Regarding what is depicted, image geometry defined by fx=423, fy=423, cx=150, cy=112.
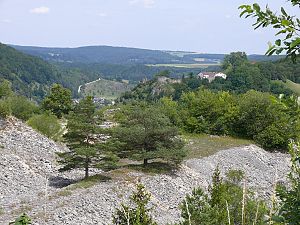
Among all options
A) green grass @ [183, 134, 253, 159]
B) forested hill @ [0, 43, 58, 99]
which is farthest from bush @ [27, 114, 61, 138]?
forested hill @ [0, 43, 58, 99]

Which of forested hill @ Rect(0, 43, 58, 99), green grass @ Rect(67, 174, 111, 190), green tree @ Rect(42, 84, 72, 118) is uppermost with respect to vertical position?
green grass @ Rect(67, 174, 111, 190)

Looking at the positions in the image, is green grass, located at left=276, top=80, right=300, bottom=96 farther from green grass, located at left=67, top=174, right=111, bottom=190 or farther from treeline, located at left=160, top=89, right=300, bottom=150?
green grass, located at left=67, top=174, right=111, bottom=190

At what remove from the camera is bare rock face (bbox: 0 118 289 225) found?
19936 millimetres

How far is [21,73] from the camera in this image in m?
185

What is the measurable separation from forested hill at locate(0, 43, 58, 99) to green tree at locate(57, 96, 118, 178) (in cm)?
14654

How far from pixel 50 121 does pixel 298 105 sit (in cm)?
3662

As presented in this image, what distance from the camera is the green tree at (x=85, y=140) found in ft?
76.1

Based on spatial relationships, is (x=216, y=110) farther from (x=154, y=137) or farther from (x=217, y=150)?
(x=154, y=137)

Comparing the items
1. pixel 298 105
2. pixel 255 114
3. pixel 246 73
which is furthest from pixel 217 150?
pixel 246 73

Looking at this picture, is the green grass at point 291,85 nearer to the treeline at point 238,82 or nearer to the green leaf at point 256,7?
the treeline at point 238,82

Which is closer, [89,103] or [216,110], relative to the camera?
[89,103]

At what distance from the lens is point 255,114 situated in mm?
47719

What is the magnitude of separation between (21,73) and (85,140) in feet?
557

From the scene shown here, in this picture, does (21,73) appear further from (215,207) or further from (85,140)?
(215,207)
